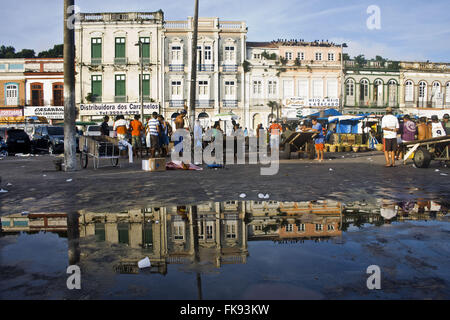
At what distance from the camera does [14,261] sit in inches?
138

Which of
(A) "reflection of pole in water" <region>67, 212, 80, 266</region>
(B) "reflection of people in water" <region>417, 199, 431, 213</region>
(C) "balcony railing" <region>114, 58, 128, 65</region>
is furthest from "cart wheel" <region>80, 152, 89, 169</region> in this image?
(C) "balcony railing" <region>114, 58, 128, 65</region>

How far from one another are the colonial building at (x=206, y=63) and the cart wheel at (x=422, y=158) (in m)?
28.9

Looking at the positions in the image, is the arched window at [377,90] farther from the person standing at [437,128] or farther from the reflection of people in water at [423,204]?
the reflection of people in water at [423,204]

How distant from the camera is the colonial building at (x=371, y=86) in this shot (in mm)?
44094

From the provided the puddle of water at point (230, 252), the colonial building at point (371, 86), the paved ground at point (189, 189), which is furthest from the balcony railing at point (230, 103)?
the puddle of water at point (230, 252)

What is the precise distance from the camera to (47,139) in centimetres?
2458

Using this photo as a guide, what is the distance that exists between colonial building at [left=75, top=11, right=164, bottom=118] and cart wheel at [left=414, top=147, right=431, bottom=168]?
99.5 ft

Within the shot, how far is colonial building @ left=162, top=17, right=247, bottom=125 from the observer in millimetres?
40188

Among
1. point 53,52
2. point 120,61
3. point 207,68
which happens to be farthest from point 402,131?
point 53,52

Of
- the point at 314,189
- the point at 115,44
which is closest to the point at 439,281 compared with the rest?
the point at 314,189

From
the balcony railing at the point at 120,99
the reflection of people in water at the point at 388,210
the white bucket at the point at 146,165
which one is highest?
the balcony railing at the point at 120,99

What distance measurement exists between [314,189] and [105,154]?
24.1 feet

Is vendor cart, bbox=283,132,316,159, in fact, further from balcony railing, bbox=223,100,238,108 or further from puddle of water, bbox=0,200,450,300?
balcony railing, bbox=223,100,238,108
